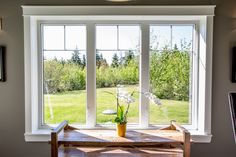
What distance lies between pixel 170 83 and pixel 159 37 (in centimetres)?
60

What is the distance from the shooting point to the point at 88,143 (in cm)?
263

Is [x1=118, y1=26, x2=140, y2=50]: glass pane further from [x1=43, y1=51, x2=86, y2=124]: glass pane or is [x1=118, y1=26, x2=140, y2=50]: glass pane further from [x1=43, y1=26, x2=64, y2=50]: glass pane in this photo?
[x1=43, y1=26, x2=64, y2=50]: glass pane

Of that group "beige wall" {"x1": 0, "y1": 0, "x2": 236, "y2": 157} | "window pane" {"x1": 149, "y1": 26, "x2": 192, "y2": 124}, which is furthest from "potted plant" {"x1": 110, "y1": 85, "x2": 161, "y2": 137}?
"beige wall" {"x1": 0, "y1": 0, "x2": 236, "y2": 157}

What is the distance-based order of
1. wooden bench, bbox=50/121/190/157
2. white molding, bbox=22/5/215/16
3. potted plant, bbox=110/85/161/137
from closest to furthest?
wooden bench, bbox=50/121/190/157, potted plant, bbox=110/85/161/137, white molding, bbox=22/5/215/16

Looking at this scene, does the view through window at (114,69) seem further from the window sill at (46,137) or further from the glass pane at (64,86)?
the window sill at (46,137)

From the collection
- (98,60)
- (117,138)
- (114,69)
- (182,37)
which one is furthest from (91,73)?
(182,37)

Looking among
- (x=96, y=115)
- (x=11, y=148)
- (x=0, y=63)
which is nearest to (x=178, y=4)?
(x=96, y=115)

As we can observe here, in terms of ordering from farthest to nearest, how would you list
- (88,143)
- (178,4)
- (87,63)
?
(87,63), (178,4), (88,143)

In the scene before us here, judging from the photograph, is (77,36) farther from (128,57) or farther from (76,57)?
(128,57)

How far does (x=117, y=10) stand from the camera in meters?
3.08

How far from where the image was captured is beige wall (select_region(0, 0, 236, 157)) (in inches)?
122

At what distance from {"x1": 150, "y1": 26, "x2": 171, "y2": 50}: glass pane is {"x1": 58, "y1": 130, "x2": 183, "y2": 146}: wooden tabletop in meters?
1.07

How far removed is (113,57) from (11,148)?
168cm

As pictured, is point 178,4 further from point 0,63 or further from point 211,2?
point 0,63
